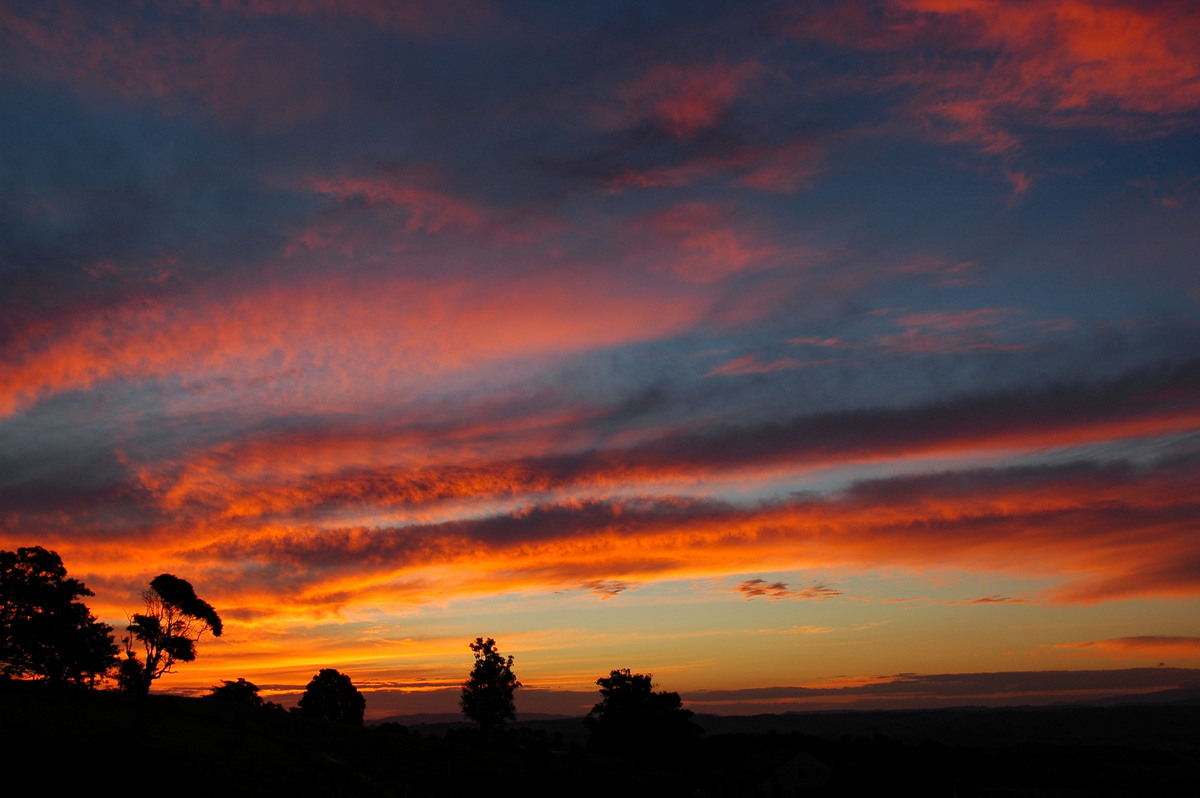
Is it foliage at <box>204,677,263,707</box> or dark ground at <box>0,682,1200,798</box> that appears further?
foliage at <box>204,677,263,707</box>

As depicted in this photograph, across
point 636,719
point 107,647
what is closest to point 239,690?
point 636,719

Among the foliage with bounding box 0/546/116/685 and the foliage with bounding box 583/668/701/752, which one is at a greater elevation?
the foliage with bounding box 0/546/116/685

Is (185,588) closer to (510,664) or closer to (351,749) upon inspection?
(351,749)

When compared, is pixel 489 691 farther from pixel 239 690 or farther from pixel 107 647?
pixel 107 647

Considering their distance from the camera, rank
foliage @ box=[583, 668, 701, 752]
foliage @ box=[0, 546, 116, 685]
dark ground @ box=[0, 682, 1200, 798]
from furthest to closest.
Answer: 1. foliage @ box=[583, 668, 701, 752]
2. dark ground @ box=[0, 682, 1200, 798]
3. foliage @ box=[0, 546, 116, 685]

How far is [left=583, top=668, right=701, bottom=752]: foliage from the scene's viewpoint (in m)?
137

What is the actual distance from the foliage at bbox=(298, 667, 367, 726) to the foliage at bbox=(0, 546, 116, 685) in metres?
141

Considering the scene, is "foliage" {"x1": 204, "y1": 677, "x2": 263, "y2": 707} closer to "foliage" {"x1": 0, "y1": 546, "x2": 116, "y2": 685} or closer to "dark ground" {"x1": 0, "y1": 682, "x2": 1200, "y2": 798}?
"dark ground" {"x1": 0, "y1": 682, "x2": 1200, "y2": 798}

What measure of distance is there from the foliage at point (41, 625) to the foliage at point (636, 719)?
115m

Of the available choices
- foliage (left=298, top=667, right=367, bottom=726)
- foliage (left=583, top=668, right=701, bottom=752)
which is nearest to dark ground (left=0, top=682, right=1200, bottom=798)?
foliage (left=583, top=668, right=701, bottom=752)

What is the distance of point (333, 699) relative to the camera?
543ft

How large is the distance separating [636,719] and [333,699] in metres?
68.9

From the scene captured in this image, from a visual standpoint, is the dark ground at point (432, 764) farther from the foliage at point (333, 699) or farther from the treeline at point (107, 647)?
the foliage at point (333, 699)

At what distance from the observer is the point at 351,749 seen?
3752 inches
